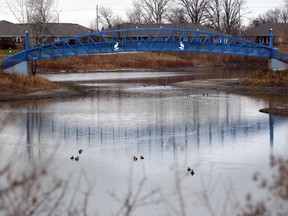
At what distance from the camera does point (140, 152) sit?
926 inches

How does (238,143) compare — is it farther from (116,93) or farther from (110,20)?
(110,20)

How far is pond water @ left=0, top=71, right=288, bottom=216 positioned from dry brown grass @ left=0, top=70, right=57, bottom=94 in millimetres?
3145

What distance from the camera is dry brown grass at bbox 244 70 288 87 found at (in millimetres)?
50162

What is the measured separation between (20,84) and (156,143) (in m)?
22.5

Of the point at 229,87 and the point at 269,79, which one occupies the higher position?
the point at 269,79

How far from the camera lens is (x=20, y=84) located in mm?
46094

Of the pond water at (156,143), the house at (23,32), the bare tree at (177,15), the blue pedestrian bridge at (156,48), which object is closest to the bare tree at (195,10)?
the bare tree at (177,15)

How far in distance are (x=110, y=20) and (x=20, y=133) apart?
295 ft

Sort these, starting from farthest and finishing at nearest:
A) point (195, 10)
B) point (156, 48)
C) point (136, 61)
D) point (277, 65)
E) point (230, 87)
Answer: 1. point (195, 10)
2. point (136, 61)
3. point (156, 48)
4. point (277, 65)
5. point (230, 87)

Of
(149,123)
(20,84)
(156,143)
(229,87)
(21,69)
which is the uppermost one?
(21,69)

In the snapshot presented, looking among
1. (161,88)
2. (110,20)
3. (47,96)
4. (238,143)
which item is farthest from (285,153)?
(110,20)

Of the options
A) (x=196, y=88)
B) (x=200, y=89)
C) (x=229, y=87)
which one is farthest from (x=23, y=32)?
(x=229, y=87)

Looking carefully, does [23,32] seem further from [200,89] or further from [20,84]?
[20,84]

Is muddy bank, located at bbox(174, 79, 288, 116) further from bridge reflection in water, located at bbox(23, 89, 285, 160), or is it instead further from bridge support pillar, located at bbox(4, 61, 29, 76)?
bridge support pillar, located at bbox(4, 61, 29, 76)
